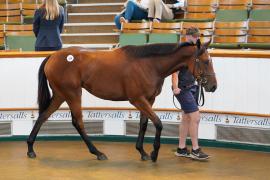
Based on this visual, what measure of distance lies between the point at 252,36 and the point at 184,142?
13.5 feet

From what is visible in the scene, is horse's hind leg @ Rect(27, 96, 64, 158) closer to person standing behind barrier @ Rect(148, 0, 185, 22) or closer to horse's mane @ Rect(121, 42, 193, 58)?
horse's mane @ Rect(121, 42, 193, 58)

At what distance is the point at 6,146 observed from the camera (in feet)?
30.7

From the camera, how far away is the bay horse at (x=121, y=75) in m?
8.04

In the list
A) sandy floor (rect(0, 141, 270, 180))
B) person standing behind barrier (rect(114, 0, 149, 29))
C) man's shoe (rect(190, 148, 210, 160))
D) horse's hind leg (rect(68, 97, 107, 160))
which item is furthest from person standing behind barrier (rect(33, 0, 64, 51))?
person standing behind barrier (rect(114, 0, 149, 29))

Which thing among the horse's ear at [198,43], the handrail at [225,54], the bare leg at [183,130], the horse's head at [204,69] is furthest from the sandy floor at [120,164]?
the horse's ear at [198,43]

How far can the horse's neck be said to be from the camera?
Answer: 8062 millimetres

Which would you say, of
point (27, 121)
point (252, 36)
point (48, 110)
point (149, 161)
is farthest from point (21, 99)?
point (252, 36)

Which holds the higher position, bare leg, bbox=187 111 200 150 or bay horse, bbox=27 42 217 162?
bay horse, bbox=27 42 217 162

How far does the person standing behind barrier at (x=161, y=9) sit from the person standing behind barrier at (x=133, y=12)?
309mm

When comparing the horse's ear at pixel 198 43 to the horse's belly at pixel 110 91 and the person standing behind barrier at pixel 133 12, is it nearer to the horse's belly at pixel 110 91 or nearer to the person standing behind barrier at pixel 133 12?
the horse's belly at pixel 110 91

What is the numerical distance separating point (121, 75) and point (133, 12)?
5599 mm

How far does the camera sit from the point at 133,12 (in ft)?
44.8

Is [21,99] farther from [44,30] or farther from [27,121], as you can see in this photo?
[44,30]

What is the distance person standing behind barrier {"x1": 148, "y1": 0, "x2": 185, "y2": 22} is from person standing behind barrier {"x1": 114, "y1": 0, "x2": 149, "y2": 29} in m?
0.31
